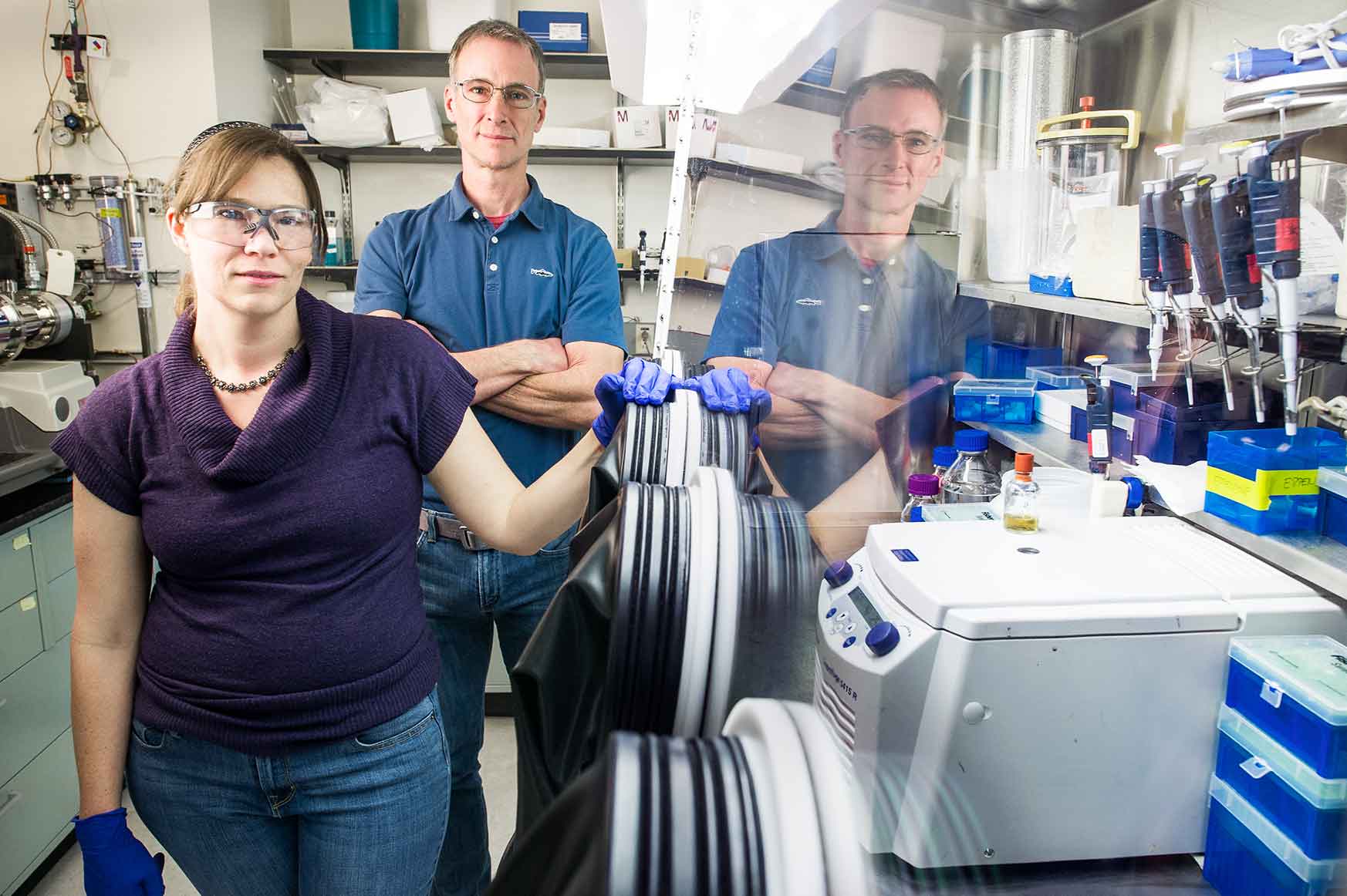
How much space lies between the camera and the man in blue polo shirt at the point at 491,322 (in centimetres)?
177

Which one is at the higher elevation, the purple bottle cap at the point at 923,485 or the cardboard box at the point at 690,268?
the cardboard box at the point at 690,268

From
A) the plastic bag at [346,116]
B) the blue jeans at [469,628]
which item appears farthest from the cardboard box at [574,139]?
the blue jeans at [469,628]

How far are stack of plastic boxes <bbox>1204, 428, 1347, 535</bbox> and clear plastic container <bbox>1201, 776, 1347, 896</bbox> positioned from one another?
0.30m

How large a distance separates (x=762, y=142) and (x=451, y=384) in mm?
576

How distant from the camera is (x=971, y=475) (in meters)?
1.24

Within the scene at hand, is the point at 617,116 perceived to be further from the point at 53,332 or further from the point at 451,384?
the point at 451,384

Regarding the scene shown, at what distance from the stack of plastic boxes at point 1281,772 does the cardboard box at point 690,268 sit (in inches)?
31.7

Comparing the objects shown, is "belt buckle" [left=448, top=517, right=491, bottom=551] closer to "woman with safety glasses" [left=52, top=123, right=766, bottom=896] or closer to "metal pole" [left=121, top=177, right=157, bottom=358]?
"woman with safety glasses" [left=52, top=123, right=766, bottom=896]

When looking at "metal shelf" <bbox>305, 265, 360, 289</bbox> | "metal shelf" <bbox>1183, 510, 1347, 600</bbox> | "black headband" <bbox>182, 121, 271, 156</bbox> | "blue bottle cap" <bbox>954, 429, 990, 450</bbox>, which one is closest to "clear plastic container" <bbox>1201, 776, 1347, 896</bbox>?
"metal shelf" <bbox>1183, 510, 1347, 600</bbox>

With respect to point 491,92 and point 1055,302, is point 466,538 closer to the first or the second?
point 491,92

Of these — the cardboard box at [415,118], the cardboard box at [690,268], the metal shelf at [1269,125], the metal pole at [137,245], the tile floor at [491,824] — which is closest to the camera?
the metal shelf at [1269,125]

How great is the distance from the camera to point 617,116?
13.8 ft

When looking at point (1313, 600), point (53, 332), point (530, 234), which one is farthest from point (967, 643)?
point (53, 332)

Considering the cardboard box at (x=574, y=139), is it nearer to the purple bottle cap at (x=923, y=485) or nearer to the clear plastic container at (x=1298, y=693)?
the purple bottle cap at (x=923, y=485)
